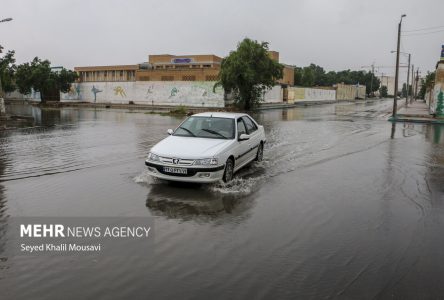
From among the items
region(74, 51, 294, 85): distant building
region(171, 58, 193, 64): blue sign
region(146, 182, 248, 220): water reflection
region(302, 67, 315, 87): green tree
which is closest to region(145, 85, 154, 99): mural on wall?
region(74, 51, 294, 85): distant building

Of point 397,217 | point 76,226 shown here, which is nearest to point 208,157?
point 76,226

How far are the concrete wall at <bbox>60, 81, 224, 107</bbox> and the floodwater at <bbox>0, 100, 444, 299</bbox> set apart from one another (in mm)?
34319

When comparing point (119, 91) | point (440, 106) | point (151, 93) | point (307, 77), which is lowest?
point (440, 106)

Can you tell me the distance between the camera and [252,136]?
10.6 meters

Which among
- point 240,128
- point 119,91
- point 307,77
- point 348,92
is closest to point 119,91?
point 119,91

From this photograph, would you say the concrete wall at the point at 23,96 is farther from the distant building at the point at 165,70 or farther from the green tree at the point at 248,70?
the green tree at the point at 248,70

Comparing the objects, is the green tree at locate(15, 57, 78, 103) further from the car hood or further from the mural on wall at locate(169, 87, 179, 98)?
the car hood

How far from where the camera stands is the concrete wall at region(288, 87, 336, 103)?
64.9 meters

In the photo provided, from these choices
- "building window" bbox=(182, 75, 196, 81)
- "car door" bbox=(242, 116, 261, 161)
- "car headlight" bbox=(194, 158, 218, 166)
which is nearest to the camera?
"car headlight" bbox=(194, 158, 218, 166)

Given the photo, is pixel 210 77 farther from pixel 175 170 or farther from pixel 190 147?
pixel 175 170

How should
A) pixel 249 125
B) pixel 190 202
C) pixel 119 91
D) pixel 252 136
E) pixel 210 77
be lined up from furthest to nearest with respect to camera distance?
pixel 119 91
pixel 210 77
pixel 249 125
pixel 252 136
pixel 190 202

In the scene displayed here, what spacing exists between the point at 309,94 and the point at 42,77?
45333mm

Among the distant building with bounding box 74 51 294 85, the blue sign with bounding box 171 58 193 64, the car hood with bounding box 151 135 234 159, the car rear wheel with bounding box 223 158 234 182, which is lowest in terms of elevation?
the car rear wheel with bounding box 223 158 234 182

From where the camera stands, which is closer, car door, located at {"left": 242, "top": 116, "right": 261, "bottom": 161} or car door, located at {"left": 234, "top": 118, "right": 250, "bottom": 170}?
car door, located at {"left": 234, "top": 118, "right": 250, "bottom": 170}
